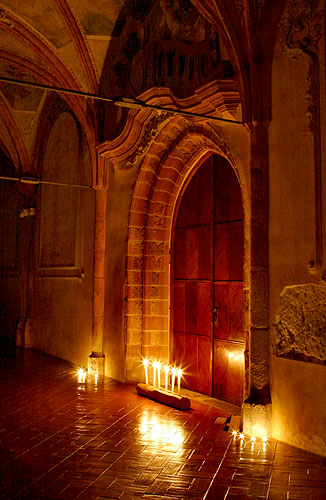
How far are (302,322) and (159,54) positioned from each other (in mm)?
3789

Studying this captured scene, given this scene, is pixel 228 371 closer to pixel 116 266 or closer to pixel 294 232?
pixel 294 232

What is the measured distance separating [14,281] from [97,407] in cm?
777

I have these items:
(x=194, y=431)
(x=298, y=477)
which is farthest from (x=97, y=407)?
(x=298, y=477)

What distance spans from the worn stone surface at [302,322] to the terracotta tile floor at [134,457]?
858mm

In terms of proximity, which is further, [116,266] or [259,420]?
[116,266]

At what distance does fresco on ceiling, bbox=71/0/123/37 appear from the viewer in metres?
7.07

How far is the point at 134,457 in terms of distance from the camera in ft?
13.1

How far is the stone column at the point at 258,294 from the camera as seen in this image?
462cm

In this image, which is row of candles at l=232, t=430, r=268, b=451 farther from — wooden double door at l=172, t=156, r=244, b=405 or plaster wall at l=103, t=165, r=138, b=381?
plaster wall at l=103, t=165, r=138, b=381

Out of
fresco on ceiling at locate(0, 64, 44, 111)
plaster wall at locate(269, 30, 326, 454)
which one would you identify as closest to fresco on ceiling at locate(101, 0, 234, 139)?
plaster wall at locate(269, 30, 326, 454)

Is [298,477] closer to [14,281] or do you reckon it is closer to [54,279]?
[54,279]

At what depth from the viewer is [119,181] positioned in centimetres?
773

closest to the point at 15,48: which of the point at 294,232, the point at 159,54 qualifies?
the point at 159,54

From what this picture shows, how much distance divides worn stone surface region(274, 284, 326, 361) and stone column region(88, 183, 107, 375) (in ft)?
12.8
